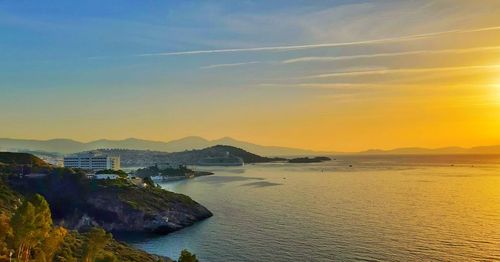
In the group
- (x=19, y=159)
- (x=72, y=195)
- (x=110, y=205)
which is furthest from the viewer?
(x=19, y=159)

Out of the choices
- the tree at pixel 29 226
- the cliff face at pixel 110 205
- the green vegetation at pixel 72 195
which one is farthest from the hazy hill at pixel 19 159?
the tree at pixel 29 226

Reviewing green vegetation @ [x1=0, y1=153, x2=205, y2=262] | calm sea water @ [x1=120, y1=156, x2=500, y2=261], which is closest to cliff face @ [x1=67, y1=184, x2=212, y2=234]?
green vegetation @ [x1=0, y1=153, x2=205, y2=262]

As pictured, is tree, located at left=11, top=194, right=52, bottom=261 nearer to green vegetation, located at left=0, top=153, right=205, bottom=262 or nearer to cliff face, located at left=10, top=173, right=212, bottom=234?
green vegetation, located at left=0, top=153, right=205, bottom=262

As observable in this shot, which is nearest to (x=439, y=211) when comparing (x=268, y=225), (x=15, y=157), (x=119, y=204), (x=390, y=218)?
(x=390, y=218)

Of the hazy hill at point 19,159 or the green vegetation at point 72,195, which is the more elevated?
the hazy hill at point 19,159

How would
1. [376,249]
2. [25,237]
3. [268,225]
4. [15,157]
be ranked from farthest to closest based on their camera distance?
1. [15,157]
2. [268,225]
3. [376,249]
4. [25,237]

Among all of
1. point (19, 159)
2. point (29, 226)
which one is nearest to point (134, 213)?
point (19, 159)

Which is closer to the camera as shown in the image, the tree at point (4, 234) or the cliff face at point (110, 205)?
the tree at point (4, 234)

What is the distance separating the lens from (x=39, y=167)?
430ft

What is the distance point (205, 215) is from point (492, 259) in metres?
70.7

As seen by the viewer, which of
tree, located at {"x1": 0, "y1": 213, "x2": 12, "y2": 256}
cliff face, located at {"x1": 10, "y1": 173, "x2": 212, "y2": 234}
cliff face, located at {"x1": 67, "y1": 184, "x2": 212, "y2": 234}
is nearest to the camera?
tree, located at {"x1": 0, "y1": 213, "x2": 12, "y2": 256}

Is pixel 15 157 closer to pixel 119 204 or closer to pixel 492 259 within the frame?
pixel 119 204

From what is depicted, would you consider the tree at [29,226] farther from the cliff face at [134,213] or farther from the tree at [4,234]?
the cliff face at [134,213]

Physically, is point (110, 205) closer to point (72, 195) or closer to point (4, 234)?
point (72, 195)
